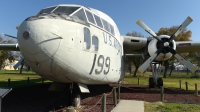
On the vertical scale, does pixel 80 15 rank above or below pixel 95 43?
above

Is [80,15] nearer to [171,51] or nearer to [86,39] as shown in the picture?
[86,39]

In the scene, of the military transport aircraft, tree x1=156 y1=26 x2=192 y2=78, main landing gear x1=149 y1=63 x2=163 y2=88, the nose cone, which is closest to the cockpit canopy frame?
the military transport aircraft

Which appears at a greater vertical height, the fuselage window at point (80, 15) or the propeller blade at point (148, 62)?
the fuselage window at point (80, 15)

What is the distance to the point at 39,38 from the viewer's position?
478 cm

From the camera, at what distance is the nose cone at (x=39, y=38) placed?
478 cm

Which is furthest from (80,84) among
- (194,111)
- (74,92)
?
(194,111)

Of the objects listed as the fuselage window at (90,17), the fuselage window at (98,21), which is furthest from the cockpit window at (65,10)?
the fuselage window at (98,21)

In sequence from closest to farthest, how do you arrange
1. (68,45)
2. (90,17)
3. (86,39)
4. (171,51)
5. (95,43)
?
(68,45)
(86,39)
(95,43)
(90,17)
(171,51)

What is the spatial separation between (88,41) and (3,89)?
2.96 m

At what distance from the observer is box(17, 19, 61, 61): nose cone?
4777 mm

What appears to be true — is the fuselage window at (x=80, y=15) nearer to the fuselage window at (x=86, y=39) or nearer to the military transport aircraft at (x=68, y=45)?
the military transport aircraft at (x=68, y=45)

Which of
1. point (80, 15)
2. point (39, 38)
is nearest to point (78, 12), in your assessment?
point (80, 15)

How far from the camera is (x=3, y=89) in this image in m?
5.11

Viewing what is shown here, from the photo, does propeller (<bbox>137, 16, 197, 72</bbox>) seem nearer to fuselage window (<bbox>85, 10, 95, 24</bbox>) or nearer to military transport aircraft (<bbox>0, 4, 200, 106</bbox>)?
military transport aircraft (<bbox>0, 4, 200, 106</bbox>)
